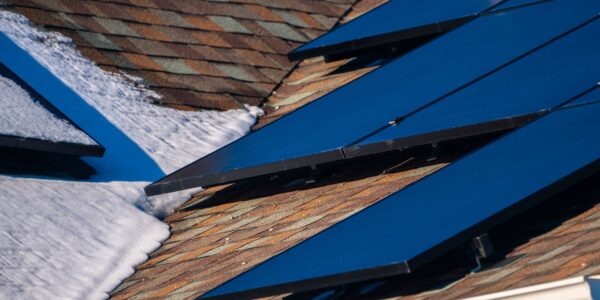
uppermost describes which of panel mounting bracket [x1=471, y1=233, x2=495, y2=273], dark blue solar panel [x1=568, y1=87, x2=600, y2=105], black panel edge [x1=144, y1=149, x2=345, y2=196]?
black panel edge [x1=144, y1=149, x2=345, y2=196]

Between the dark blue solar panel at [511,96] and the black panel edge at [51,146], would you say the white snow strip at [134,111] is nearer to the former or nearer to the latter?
the black panel edge at [51,146]

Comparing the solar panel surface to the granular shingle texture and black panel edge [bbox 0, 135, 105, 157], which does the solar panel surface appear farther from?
black panel edge [bbox 0, 135, 105, 157]

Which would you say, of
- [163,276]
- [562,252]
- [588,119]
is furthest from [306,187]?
[562,252]

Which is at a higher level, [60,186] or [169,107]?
[169,107]

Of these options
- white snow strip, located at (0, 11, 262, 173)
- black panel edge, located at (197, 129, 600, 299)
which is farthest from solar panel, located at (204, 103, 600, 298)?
white snow strip, located at (0, 11, 262, 173)

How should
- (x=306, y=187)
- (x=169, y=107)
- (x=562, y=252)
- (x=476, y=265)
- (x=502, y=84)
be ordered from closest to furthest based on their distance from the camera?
1. (x=562, y=252)
2. (x=476, y=265)
3. (x=502, y=84)
4. (x=306, y=187)
5. (x=169, y=107)

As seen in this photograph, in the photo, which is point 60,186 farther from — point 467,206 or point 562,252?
point 562,252

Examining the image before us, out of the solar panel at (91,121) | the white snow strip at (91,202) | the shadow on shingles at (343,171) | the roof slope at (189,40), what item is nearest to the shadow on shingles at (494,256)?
the shadow on shingles at (343,171)

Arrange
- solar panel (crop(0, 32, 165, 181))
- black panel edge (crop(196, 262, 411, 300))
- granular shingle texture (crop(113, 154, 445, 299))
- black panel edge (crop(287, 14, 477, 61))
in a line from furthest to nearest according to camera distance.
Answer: black panel edge (crop(287, 14, 477, 61)), solar panel (crop(0, 32, 165, 181)), granular shingle texture (crop(113, 154, 445, 299)), black panel edge (crop(196, 262, 411, 300))
